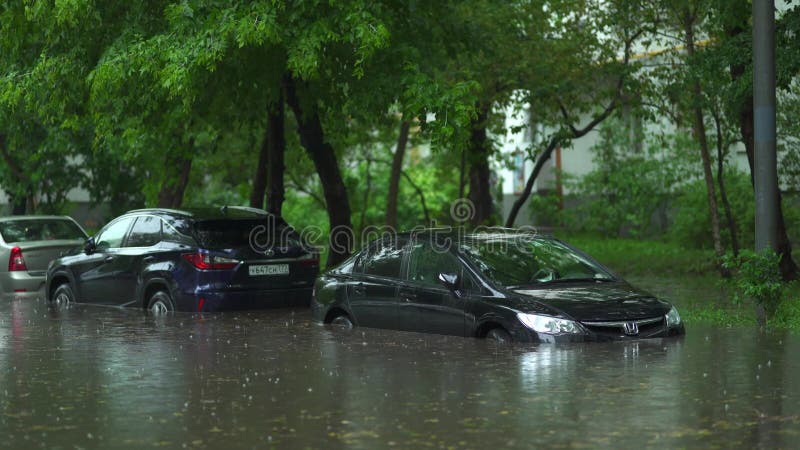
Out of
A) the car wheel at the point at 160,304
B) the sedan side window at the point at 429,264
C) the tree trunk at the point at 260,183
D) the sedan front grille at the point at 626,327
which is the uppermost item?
the tree trunk at the point at 260,183

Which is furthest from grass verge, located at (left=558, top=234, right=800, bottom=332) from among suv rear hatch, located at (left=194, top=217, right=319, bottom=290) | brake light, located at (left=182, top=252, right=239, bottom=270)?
brake light, located at (left=182, top=252, right=239, bottom=270)

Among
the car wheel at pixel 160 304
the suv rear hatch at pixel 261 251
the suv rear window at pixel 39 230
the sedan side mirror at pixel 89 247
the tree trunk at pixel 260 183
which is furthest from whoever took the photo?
the tree trunk at pixel 260 183

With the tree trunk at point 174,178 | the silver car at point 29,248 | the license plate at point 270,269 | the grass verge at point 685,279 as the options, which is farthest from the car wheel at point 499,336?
the tree trunk at point 174,178

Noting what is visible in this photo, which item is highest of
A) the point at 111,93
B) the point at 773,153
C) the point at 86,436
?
the point at 111,93

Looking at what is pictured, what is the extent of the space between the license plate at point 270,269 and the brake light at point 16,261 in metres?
6.49

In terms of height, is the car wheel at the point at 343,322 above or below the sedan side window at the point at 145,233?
below

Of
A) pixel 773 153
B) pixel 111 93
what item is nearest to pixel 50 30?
pixel 111 93

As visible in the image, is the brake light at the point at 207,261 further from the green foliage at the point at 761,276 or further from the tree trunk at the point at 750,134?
the tree trunk at the point at 750,134

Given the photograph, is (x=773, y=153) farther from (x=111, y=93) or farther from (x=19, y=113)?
(x=19, y=113)

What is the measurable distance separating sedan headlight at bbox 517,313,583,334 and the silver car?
11.9 meters

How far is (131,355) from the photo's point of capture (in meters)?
12.4

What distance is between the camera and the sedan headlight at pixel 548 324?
1162 centimetres

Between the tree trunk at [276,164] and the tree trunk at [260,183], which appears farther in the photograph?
the tree trunk at [260,183]

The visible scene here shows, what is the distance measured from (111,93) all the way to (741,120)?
9412 millimetres
